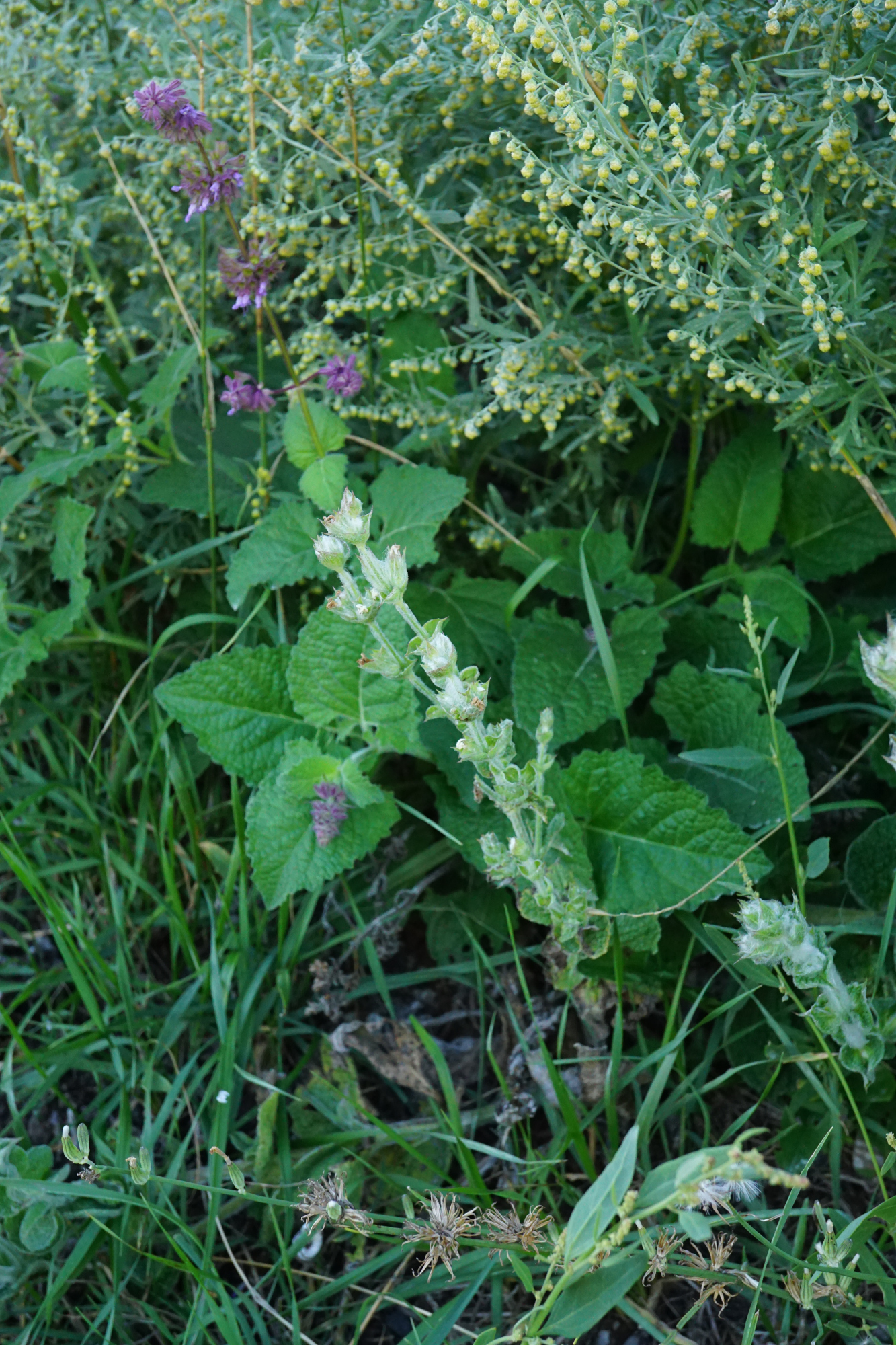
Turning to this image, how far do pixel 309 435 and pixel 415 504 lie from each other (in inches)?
8.7

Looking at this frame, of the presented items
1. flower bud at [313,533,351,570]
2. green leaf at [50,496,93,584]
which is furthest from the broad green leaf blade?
green leaf at [50,496,93,584]

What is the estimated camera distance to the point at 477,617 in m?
1.94

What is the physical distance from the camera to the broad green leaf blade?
3.38 feet

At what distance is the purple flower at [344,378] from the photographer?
5.78 feet

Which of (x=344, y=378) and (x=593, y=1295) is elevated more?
(x=344, y=378)

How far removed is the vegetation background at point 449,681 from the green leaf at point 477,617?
0.01 metres

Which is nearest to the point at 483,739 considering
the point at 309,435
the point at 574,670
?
the point at 574,670

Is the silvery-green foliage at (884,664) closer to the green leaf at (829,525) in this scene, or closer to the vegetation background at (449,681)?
the vegetation background at (449,681)

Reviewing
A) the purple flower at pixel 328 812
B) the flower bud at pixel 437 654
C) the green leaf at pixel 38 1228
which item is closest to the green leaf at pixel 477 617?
the purple flower at pixel 328 812

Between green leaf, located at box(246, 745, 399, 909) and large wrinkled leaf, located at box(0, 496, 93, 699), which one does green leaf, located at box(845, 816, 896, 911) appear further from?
large wrinkled leaf, located at box(0, 496, 93, 699)

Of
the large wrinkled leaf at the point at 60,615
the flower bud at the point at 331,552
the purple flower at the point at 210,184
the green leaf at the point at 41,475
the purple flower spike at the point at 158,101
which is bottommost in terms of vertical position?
the large wrinkled leaf at the point at 60,615

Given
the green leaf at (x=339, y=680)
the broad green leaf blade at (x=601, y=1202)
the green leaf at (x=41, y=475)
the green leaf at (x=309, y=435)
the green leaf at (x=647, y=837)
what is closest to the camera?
the broad green leaf blade at (x=601, y=1202)

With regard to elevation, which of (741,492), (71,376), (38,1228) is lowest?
(38,1228)

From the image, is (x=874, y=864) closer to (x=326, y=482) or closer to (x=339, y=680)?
(x=339, y=680)
